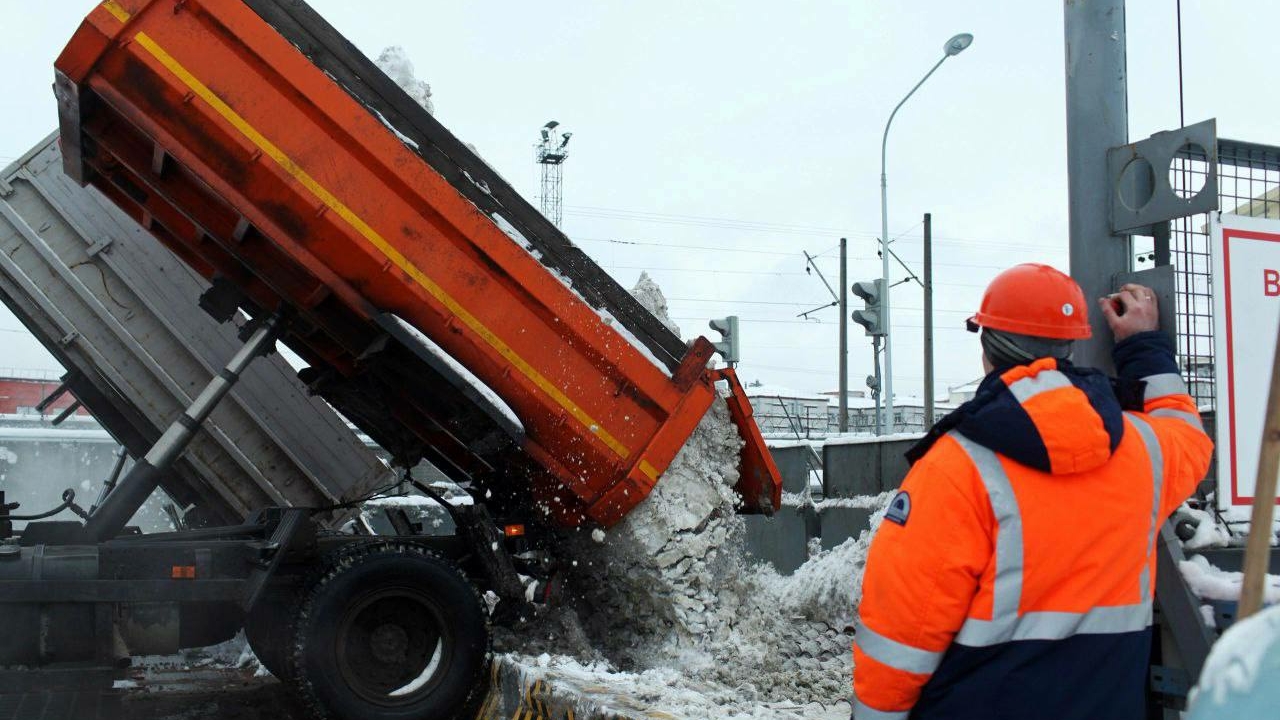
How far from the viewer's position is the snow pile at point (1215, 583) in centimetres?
283

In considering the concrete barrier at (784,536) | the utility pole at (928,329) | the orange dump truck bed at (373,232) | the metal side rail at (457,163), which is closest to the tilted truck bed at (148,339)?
the orange dump truck bed at (373,232)

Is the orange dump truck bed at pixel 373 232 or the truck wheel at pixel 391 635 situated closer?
the orange dump truck bed at pixel 373 232

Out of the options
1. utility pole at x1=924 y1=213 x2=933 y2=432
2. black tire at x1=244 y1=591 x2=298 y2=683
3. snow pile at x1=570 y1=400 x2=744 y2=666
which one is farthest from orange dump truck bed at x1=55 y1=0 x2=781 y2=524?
utility pole at x1=924 y1=213 x2=933 y2=432

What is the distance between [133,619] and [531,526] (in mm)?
1949

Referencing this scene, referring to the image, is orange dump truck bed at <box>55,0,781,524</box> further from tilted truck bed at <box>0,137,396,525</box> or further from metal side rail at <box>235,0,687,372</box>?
tilted truck bed at <box>0,137,396,525</box>

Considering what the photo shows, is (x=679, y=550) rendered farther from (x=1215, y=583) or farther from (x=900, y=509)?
(x=900, y=509)

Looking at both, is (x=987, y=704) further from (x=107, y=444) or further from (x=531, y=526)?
(x=107, y=444)

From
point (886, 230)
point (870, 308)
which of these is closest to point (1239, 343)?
point (870, 308)

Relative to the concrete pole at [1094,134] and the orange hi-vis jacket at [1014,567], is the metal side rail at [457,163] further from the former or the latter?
the orange hi-vis jacket at [1014,567]

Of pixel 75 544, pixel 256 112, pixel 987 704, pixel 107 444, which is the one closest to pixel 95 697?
pixel 75 544

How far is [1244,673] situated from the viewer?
4.18 feet

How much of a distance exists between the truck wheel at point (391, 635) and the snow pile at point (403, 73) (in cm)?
221

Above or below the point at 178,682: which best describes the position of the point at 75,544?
above

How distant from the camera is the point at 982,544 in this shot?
6.68 feet
